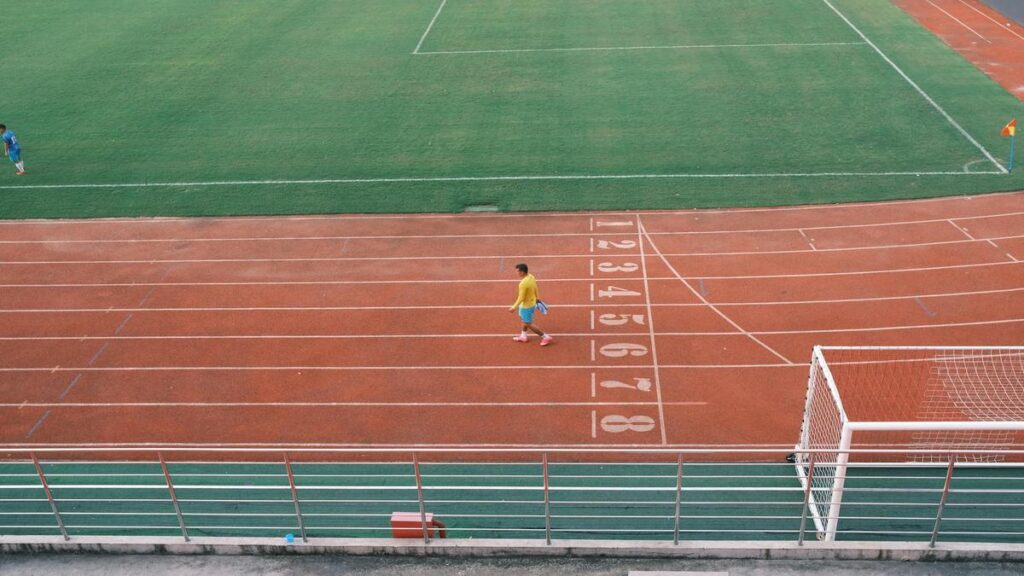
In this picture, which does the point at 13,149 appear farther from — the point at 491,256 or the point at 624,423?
the point at 624,423

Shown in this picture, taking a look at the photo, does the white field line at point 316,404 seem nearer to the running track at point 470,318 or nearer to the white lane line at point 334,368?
the running track at point 470,318

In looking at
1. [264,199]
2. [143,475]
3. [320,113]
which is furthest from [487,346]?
[320,113]

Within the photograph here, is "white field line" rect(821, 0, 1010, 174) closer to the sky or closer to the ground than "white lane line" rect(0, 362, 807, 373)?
closer to the sky

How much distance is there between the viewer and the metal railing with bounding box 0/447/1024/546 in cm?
899

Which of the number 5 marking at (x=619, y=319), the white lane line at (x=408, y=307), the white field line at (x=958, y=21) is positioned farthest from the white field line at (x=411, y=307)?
the white field line at (x=958, y=21)

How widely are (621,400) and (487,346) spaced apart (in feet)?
7.45

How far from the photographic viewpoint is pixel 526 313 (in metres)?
12.4

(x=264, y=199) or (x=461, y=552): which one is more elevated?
(x=461, y=552)

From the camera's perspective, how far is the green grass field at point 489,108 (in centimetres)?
1783

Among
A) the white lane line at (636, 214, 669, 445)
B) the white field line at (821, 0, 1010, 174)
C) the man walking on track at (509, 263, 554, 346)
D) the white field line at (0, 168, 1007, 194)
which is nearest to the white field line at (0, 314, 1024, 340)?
the white lane line at (636, 214, 669, 445)

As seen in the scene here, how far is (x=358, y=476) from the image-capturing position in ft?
33.8

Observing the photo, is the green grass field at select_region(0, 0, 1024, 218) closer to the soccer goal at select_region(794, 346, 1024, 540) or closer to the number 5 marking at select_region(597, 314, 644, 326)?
the number 5 marking at select_region(597, 314, 644, 326)

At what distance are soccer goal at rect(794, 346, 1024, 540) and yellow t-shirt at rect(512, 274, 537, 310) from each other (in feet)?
12.5

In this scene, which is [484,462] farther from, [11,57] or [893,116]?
[11,57]
